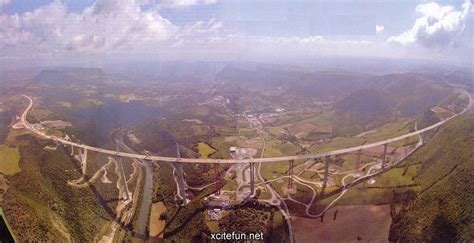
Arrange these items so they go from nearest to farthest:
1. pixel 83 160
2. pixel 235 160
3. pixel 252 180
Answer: pixel 252 180, pixel 235 160, pixel 83 160

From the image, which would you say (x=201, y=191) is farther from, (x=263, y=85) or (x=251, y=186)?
(x=263, y=85)

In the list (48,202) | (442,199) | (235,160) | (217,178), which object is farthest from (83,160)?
(442,199)

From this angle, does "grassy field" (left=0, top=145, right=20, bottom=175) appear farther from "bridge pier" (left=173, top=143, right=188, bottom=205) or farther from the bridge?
"bridge pier" (left=173, top=143, right=188, bottom=205)

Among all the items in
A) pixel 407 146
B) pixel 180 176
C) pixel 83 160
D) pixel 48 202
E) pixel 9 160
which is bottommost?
pixel 180 176

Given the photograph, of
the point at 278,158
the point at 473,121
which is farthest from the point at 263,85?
the point at 473,121

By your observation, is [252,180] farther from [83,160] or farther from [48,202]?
[83,160]

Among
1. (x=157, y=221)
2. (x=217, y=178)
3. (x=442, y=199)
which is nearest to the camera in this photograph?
(x=442, y=199)

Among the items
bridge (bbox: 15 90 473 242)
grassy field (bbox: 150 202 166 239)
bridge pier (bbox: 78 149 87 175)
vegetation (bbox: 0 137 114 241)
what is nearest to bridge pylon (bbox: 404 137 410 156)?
bridge (bbox: 15 90 473 242)
